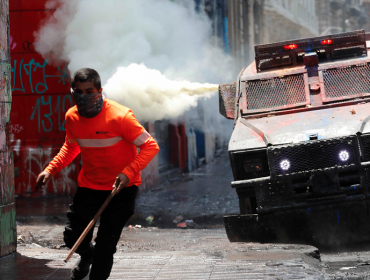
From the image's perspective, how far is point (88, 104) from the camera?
399 centimetres

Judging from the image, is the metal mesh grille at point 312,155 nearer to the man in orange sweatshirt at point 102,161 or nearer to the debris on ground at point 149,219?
the man in orange sweatshirt at point 102,161

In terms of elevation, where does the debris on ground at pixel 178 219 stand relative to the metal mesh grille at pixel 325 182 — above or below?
below

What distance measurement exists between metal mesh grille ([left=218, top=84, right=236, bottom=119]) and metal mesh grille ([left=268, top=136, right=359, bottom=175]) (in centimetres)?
176

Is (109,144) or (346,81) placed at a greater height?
(346,81)

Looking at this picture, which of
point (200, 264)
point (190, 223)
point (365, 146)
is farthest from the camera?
point (190, 223)

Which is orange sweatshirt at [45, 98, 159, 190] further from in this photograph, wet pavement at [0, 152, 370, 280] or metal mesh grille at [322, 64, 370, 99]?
metal mesh grille at [322, 64, 370, 99]

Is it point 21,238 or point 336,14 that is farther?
point 336,14

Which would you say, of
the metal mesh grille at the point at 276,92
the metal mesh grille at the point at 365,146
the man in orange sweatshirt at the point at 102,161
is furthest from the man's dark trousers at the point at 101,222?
the metal mesh grille at the point at 276,92

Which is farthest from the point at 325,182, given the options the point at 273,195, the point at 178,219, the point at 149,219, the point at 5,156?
the point at 149,219

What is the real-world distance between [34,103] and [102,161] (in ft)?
25.1

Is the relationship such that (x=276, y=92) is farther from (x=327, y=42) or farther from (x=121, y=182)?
(x=121, y=182)

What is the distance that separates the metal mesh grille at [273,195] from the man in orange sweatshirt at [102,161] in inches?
81.1

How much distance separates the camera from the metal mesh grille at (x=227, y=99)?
745 cm

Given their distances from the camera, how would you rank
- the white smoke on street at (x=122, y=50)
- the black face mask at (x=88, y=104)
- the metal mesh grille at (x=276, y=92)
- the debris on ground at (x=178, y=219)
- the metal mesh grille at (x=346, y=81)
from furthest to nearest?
the white smoke on street at (x=122, y=50) → the debris on ground at (x=178, y=219) → the metal mesh grille at (x=276, y=92) → the metal mesh grille at (x=346, y=81) → the black face mask at (x=88, y=104)
